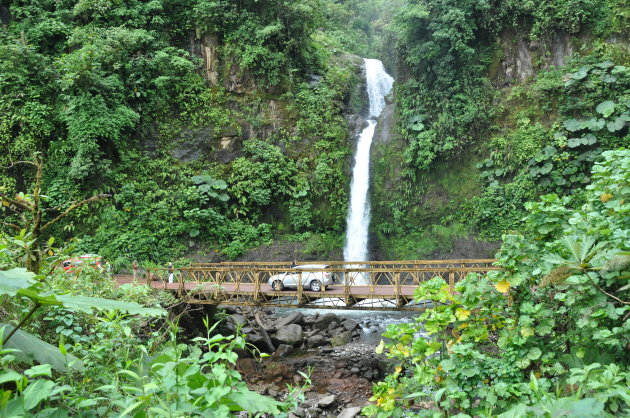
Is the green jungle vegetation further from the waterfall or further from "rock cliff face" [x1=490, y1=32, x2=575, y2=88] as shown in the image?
the waterfall

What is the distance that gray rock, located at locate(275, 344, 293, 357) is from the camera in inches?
430

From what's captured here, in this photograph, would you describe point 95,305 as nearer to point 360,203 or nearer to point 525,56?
point 360,203

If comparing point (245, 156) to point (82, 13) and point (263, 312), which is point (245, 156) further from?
point (82, 13)

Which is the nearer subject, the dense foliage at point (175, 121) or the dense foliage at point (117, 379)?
the dense foliage at point (117, 379)

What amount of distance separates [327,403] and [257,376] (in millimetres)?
2246

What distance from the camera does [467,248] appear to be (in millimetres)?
15828

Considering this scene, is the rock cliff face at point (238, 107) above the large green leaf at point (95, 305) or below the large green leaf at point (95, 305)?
above

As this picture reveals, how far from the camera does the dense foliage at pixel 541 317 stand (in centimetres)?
251

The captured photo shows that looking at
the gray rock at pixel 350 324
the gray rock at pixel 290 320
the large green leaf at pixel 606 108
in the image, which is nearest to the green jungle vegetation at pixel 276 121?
the large green leaf at pixel 606 108

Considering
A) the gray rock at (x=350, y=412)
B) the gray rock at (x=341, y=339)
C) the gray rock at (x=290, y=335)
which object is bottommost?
the gray rock at (x=341, y=339)

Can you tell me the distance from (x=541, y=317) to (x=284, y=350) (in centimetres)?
908

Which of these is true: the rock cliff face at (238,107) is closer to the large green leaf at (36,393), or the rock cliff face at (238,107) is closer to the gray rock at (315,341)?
the gray rock at (315,341)

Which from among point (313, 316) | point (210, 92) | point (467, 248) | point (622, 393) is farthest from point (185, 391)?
point (210, 92)

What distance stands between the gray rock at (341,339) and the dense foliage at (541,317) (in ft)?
28.3
